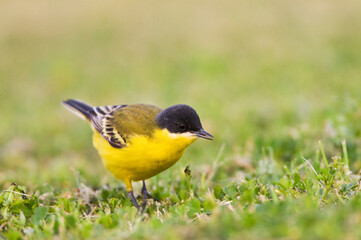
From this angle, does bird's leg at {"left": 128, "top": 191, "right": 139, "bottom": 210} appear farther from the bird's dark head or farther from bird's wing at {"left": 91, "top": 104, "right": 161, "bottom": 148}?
the bird's dark head

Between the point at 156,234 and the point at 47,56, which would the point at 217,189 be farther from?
the point at 47,56

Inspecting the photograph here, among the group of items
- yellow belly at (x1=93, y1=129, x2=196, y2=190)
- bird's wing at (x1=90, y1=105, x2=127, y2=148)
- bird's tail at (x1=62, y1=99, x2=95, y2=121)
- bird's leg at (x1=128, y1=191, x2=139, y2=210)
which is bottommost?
bird's leg at (x1=128, y1=191, x2=139, y2=210)

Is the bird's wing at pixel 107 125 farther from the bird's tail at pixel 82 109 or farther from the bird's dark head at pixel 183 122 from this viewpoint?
Answer: the bird's dark head at pixel 183 122

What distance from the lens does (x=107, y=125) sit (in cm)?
676

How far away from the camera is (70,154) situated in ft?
31.1

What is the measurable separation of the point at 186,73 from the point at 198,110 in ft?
11.0

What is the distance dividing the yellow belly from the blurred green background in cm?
101

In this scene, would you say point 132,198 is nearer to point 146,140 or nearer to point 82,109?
point 146,140

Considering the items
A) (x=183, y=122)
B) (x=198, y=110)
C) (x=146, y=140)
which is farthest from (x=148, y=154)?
(x=198, y=110)

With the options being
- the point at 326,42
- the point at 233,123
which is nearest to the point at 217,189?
the point at 233,123

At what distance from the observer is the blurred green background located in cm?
815

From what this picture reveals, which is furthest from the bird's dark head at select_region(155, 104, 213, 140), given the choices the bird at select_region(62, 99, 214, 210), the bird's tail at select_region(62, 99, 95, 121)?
the bird's tail at select_region(62, 99, 95, 121)

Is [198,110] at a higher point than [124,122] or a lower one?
lower

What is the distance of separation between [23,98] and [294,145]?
8.62 meters
